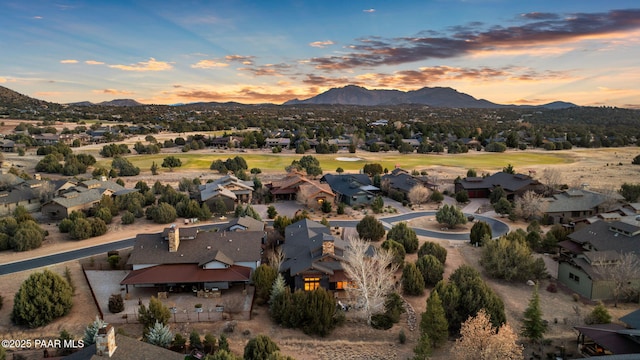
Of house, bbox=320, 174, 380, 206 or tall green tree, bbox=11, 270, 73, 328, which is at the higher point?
house, bbox=320, 174, 380, 206

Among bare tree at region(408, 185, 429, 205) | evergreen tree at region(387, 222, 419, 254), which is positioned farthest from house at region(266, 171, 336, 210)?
evergreen tree at region(387, 222, 419, 254)

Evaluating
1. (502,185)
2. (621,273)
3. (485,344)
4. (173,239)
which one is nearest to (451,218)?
(621,273)

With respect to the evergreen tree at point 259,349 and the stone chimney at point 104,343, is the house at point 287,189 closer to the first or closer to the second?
the evergreen tree at point 259,349

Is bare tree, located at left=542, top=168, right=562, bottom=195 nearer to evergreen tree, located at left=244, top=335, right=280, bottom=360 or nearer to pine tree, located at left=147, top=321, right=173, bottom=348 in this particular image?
evergreen tree, located at left=244, top=335, right=280, bottom=360

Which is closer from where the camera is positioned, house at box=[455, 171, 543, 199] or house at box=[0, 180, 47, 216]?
house at box=[0, 180, 47, 216]

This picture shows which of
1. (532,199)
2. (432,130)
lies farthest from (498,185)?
(432,130)
